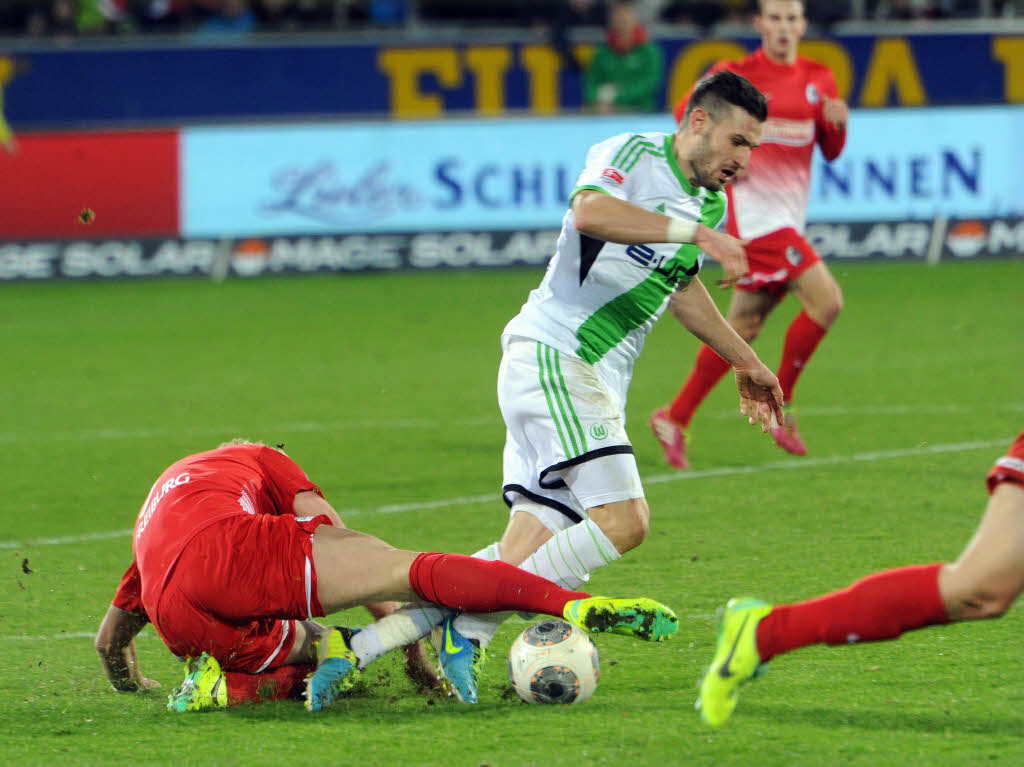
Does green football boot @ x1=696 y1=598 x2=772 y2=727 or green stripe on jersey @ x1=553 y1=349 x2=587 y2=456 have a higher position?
green stripe on jersey @ x1=553 y1=349 x2=587 y2=456

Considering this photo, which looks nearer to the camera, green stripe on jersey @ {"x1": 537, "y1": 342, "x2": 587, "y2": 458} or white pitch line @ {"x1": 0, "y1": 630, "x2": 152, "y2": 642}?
green stripe on jersey @ {"x1": 537, "y1": 342, "x2": 587, "y2": 458}

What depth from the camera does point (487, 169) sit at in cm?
1492

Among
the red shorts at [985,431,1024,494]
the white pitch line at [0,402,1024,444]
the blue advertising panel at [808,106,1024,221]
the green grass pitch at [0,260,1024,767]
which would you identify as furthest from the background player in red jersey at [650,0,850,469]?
the blue advertising panel at [808,106,1024,221]

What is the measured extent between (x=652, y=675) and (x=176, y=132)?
11.3m

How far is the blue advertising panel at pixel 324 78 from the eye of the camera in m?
18.2

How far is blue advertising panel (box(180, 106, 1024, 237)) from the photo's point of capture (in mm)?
14750

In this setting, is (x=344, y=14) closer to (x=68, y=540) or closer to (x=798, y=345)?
(x=798, y=345)

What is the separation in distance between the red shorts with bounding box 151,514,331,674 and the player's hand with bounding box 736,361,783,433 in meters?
1.50

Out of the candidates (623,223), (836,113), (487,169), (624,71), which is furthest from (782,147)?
(624,71)

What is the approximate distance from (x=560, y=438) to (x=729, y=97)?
3.65 ft

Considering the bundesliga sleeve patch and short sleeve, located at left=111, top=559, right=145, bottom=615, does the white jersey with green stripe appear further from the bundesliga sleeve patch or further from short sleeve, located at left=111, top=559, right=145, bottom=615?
short sleeve, located at left=111, top=559, right=145, bottom=615

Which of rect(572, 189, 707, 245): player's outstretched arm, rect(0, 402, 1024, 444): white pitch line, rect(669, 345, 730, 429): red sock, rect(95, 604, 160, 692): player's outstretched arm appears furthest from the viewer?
rect(0, 402, 1024, 444): white pitch line

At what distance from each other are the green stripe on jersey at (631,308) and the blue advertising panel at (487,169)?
991 cm

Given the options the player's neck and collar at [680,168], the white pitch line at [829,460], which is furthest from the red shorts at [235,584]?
the white pitch line at [829,460]
